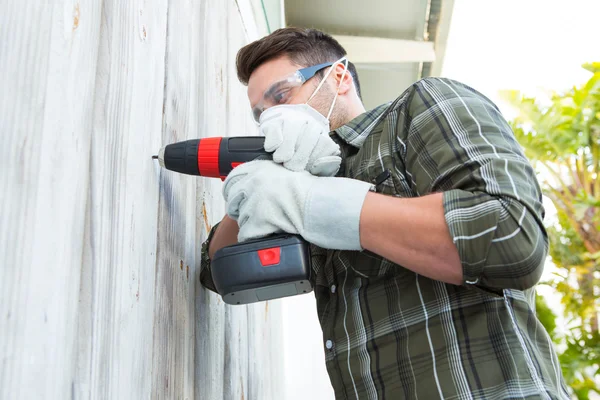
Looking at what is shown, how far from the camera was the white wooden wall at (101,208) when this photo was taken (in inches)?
20.4

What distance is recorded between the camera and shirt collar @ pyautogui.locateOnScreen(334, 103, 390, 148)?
1187 millimetres

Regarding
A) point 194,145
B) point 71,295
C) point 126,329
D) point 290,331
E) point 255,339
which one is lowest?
point 290,331

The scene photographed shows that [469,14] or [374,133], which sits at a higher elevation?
[469,14]

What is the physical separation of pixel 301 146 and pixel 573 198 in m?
4.41

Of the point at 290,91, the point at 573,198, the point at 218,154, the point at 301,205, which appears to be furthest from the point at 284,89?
the point at 573,198

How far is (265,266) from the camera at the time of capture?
93cm

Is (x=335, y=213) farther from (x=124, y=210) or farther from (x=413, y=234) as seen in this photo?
(x=124, y=210)

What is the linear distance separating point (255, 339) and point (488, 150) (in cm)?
121

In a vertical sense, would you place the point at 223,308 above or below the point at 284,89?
below

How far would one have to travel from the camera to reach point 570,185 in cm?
508

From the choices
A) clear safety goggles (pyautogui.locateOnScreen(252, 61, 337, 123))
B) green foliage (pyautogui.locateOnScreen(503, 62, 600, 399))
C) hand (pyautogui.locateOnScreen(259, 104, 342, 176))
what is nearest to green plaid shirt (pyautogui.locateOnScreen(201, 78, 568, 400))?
hand (pyautogui.locateOnScreen(259, 104, 342, 176))

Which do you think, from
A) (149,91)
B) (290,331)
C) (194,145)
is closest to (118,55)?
(149,91)

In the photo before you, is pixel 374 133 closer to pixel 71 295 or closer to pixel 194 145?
pixel 194 145

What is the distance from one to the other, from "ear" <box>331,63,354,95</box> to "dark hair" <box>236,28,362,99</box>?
5 cm
